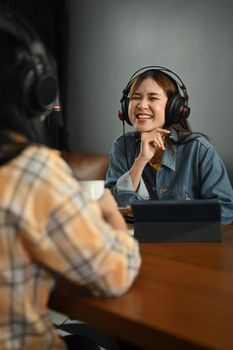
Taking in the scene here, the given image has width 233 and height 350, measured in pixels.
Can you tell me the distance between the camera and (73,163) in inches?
149

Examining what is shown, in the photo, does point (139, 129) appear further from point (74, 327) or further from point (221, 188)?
point (74, 327)

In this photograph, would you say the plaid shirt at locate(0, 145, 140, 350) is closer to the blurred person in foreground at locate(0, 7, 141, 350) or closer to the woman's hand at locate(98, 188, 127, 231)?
the blurred person in foreground at locate(0, 7, 141, 350)

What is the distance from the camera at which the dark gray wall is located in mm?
3109

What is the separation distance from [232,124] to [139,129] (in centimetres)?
140

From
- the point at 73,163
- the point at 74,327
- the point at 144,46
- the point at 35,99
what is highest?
the point at 144,46

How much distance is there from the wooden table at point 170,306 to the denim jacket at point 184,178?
779 mm

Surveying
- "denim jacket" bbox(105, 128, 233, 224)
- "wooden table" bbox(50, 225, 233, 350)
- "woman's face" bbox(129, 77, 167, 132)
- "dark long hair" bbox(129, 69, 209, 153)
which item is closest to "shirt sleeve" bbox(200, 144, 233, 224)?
"denim jacket" bbox(105, 128, 233, 224)

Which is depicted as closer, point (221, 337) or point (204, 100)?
point (221, 337)

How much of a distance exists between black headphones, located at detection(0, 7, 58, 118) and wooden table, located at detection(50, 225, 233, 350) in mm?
407

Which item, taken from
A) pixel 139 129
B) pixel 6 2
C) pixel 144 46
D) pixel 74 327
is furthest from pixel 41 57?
pixel 6 2

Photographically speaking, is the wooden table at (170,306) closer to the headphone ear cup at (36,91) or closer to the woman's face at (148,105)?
the headphone ear cup at (36,91)

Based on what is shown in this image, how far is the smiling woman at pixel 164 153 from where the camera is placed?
1839 millimetres

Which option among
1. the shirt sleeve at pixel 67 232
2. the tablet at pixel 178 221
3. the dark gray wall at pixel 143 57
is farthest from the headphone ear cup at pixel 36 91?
the dark gray wall at pixel 143 57

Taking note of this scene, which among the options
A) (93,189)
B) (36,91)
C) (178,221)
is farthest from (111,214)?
(36,91)
